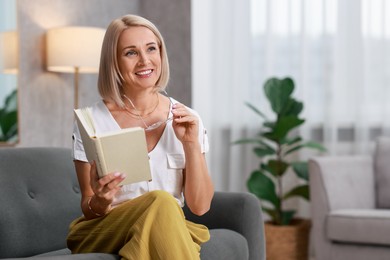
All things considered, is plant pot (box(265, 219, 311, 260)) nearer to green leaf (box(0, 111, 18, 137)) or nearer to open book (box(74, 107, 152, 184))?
green leaf (box(0, 111, 18, 137))

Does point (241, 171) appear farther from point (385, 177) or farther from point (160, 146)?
point (160, 146)

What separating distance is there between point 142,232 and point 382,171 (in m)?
2.47

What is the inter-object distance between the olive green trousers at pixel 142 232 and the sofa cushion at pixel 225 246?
0.97 ft

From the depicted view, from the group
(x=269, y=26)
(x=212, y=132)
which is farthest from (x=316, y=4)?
(x=212, y=132)

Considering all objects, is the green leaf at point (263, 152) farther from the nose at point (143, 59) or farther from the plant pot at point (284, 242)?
the nose at point (143, 59)

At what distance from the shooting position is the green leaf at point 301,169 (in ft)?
13.0

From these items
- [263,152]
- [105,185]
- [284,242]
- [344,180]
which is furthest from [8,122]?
[105,185]

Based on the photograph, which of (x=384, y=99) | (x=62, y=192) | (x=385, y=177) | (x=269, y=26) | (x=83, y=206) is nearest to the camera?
(x=83, y=206)

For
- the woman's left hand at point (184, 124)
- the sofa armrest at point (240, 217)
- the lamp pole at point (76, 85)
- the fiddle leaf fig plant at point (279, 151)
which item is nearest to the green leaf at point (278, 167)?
the fiddle leaf fig plant at point (279, 151)

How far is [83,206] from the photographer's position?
187 cm

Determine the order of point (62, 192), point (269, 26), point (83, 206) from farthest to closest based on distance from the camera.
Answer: point (269, 26) < point (62, 192) < point (83, 206)

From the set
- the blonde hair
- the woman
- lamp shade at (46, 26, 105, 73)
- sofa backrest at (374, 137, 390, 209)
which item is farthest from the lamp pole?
the blonde hair

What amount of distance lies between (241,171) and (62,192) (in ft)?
7.64

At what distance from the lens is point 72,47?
369 cm
